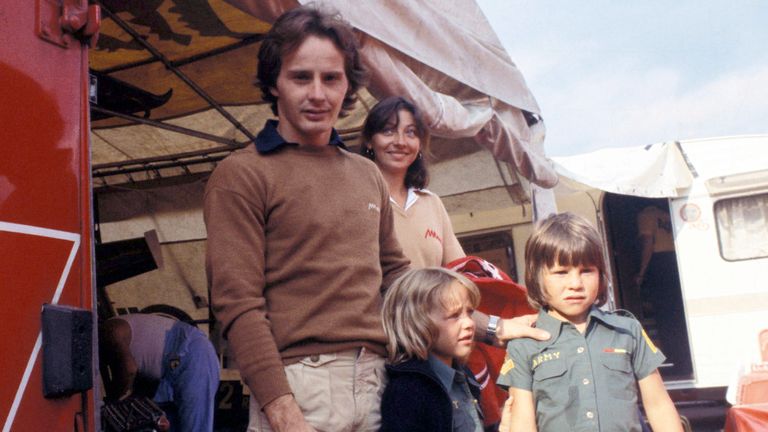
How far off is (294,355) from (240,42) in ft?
9.82

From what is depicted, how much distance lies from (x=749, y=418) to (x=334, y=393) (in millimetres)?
2300

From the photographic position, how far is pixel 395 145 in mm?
2885

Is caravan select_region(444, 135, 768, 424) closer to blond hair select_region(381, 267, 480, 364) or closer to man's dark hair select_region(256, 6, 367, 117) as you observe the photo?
blond hair select_region(381, 267, 480, 364)

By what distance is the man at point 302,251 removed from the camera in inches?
66.5

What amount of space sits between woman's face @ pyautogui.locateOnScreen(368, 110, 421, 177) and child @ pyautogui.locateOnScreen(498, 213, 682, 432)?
0.70 metres

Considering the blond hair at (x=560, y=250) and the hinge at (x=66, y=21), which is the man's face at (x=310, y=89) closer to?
the hinge at (x=66, y=21)

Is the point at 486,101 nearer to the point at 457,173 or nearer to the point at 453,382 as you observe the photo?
the point at 457,173

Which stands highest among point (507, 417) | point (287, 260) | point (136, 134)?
point (136, 134)

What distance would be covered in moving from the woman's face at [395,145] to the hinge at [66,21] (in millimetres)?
1373

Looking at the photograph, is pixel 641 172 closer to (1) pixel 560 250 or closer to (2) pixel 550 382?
(1) pixel 560 250

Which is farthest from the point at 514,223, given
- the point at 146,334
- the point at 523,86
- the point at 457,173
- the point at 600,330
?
the point at 600,330

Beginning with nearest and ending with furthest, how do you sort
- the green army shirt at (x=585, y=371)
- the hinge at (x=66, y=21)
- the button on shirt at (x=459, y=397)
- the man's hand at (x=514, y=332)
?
1. the hinge at (x=66, y=21)
2. the button on shirt at (x=459, y=397)
3. the green army shirt at (x=585, y=371)
4. the man's hand at (x=514, y=332)

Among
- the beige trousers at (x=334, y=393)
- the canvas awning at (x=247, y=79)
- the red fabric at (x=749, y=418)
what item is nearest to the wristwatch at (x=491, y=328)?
the beige trousers at (x=334, y=393)

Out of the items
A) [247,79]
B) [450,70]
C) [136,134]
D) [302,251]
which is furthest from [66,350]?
[136,134]
